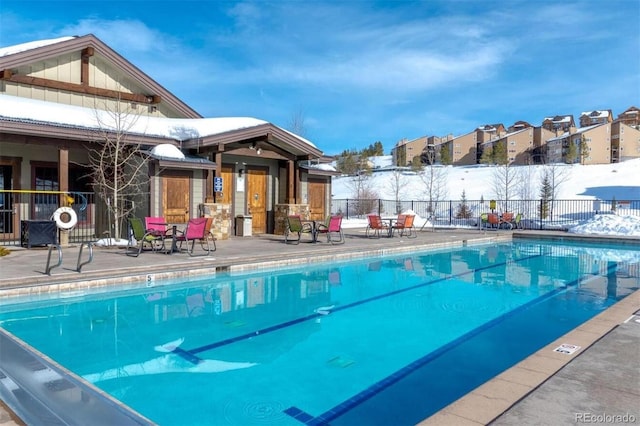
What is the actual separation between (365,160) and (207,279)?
5662 centimetres

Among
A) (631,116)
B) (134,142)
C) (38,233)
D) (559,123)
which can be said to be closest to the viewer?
(38,233)

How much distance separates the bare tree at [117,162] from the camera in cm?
1261

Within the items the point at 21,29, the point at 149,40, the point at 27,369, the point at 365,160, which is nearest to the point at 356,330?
the point at 27,369

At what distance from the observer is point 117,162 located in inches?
524

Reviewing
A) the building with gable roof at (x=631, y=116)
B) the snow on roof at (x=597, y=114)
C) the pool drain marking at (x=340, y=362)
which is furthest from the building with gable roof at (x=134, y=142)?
the building with gable roof at (x=631, y=116)

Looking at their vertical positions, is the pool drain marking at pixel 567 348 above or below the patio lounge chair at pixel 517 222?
below

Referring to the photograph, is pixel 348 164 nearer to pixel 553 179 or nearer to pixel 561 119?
pixel 553 179

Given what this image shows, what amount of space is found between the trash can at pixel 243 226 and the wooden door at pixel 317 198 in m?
3.28

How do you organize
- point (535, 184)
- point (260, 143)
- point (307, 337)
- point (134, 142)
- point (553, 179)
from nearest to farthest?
point (307, 337) → point (134, 142) → point (260, 143) → point (553, 179) → point (535, 184)

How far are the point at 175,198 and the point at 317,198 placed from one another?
660 centimetres

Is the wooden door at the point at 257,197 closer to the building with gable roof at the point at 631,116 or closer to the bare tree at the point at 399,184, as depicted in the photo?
the bare tree at the point at 399,184

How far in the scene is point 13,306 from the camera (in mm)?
6414

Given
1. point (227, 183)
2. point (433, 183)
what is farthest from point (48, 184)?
point (433, 183)

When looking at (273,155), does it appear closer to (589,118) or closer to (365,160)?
(365,160)
